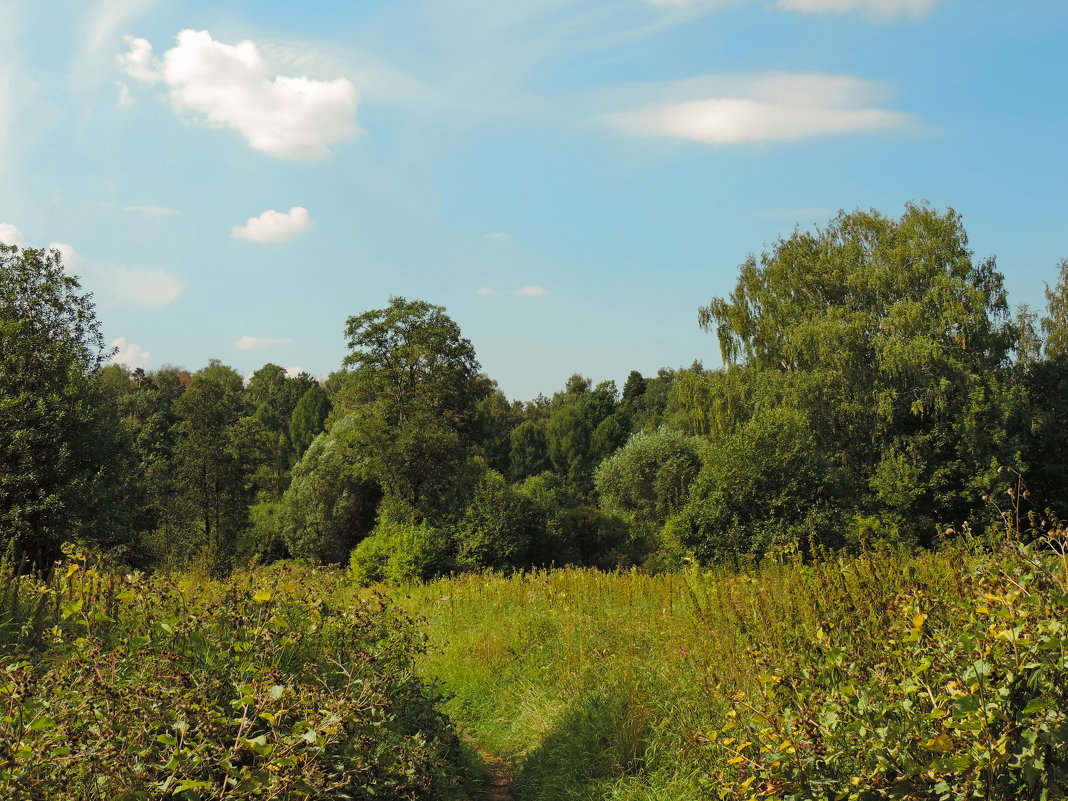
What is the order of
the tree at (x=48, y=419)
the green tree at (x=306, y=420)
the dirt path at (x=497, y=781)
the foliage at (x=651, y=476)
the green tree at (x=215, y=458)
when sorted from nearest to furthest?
the dirt path at (x=497, y=781)
the tree at (x=48, y=419)
the green tree at (x=215, y=458)
the foliage at (x=651, y=476)
the green tree at (x=306, y=420)

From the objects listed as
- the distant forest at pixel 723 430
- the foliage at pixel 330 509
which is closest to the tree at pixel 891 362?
the distant forest at pixel 723 430

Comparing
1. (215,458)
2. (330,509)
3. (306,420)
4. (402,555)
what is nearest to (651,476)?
(330,509)

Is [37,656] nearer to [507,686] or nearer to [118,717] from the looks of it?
[118,717]

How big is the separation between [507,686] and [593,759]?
198 cm

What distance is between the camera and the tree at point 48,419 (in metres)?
16.9

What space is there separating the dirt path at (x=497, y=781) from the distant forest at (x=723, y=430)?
13.0 m

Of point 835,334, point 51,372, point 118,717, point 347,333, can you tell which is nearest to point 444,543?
point 347,333

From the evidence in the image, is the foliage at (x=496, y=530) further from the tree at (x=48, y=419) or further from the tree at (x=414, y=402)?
the tree at (x=48, y=419)

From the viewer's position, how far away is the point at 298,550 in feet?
107

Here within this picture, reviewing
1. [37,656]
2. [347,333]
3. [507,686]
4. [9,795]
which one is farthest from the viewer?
[347,333]

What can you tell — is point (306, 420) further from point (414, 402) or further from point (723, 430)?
point (723, 430)

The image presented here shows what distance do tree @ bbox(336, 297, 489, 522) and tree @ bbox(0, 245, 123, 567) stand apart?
28.0 feet

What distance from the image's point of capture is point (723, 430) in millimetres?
28109

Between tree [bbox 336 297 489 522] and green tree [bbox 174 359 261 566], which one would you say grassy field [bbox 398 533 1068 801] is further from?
green tree [bbox 174 359 261 566]
